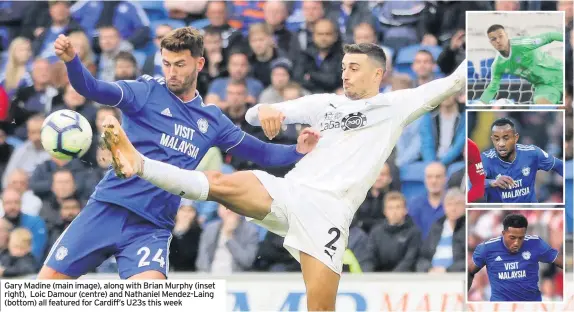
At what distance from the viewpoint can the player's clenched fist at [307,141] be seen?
285 inches

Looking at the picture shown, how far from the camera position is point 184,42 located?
7.18 meters

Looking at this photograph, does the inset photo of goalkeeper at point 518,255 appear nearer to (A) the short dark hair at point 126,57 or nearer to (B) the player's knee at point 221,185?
(B) the player's knee at point 221,185

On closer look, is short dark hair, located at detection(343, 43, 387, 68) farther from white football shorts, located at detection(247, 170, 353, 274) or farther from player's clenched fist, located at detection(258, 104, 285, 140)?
white football shorts, located at detection(247, 170, 353, 274)

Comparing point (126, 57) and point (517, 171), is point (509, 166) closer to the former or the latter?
point (517, 171)

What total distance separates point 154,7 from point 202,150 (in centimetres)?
247

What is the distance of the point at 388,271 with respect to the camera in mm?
8438

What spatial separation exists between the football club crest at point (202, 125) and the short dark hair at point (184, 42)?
0.51m

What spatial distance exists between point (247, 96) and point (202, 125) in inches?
65.1

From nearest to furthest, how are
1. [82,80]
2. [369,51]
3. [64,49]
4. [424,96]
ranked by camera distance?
Result: [64,49]
[82,80]
[424,96]
[369,51]

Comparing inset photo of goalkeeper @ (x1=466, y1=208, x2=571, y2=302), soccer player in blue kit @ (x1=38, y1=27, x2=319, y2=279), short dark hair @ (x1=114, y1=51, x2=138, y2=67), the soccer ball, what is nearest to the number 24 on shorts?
soccer player in blue kit @ (x1=38, y1=27, x2=319, y2=279)

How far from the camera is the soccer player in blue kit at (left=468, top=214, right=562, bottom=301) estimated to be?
27.5 ft

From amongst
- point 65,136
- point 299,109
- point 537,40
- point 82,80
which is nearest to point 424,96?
point 299,109

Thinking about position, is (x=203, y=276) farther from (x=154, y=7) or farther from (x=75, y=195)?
(x=154, y=7)

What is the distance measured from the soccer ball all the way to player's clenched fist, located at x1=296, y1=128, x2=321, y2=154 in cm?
152
